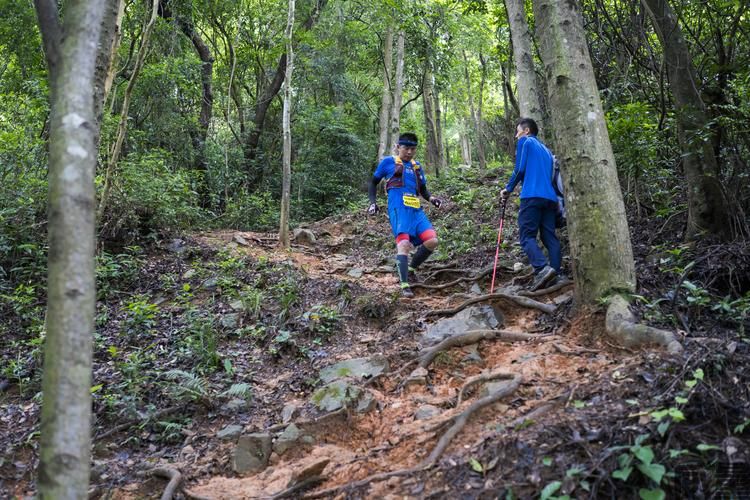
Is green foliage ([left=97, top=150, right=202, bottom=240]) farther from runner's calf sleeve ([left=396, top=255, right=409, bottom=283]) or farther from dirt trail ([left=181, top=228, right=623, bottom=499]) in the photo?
dirt trail ([left=181, top=228, right=623, bottom=499])

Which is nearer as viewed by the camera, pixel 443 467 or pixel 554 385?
pixel 443 467

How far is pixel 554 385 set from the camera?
156 inches

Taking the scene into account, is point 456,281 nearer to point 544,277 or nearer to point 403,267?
point 403,267

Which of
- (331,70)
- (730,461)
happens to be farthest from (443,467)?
(331,70)

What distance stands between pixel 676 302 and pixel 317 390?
10.8 feet

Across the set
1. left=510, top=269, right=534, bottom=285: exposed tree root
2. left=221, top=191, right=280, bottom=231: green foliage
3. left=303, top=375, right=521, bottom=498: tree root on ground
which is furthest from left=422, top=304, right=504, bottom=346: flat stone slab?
left=221, top=191, right=280, bottom=231: green foliage

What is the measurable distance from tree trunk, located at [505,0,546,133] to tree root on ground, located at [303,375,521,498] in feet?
19.0

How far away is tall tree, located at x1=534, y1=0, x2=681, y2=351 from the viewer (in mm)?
4820

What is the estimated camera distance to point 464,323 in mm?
5891

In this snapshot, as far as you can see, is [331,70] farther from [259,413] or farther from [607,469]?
[607,469]

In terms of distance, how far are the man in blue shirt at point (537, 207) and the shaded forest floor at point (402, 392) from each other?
1.54 feet

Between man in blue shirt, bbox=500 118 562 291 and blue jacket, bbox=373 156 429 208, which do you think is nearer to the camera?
man in blue shirt, bbox=500 118 562 291

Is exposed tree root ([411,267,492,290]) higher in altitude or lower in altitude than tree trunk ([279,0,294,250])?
lower

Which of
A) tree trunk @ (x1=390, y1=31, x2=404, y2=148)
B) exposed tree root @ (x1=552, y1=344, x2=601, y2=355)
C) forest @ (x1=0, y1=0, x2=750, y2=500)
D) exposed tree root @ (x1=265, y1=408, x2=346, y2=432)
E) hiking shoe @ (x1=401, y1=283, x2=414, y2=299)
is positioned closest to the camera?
forest @ (x1=0, y1=0, x2=750, y2=500)
